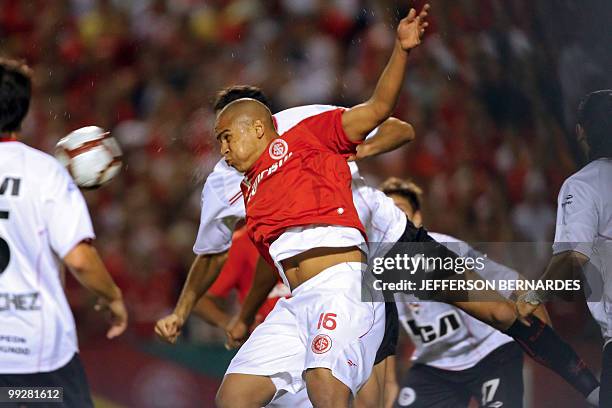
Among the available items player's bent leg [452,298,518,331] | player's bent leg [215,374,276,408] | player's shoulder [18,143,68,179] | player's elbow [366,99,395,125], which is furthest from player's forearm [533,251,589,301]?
player's shoulder [18,143,68,179]

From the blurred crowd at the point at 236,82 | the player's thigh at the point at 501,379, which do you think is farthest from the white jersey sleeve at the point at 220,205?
the player's thigh at the point at 501,379

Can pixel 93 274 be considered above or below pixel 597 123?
below

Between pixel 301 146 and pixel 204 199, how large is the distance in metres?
0.94

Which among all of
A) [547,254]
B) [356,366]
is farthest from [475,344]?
[356,366]

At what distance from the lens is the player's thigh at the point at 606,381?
14.7 feet

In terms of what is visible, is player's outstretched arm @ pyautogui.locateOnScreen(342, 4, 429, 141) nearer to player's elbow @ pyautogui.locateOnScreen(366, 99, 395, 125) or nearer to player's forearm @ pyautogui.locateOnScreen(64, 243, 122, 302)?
player's elbow @ pyautogui.locateOnScreen(366, 99, 395, 125)

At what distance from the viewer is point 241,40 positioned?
8.17m

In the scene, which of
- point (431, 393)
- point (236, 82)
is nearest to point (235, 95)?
point (431, 393)

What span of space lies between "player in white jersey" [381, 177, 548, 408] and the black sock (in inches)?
18.8

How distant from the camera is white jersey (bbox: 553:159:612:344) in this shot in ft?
15.1

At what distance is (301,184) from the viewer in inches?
171

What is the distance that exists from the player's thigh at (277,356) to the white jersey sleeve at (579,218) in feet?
4.13

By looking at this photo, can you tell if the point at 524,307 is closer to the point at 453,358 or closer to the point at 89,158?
the point at 453,358

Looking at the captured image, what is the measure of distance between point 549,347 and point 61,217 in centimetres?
253
